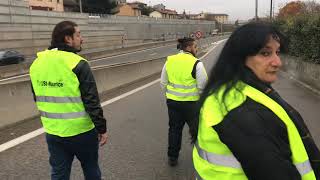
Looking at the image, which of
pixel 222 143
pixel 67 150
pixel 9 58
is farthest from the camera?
pixel 9 58

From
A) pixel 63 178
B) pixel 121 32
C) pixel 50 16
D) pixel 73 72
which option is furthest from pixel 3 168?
pixel 121 32

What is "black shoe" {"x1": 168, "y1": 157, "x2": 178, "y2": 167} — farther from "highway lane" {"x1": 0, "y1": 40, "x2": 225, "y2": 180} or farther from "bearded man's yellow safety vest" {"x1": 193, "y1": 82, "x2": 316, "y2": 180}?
"bearded man's yellow safety vest" {"x1": 193, "y1": 82, "x2": 316, "y2": 180}

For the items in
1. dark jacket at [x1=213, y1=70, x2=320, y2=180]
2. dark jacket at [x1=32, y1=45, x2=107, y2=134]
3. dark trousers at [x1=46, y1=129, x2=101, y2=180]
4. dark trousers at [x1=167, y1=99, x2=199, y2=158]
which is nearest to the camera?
dark jacket at [x1=213, y1=70, x2=320, y2=180]

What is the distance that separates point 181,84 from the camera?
6387mm

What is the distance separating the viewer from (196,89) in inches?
250

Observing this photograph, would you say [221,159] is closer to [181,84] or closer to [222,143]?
[222,143]

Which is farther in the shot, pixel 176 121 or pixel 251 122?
pixel 176 121

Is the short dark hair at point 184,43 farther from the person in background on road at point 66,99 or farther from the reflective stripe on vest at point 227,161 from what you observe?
the reflective stripe on vest at point 227,161

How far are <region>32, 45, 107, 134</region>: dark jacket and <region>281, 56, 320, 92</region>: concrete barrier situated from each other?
1058 centimetres

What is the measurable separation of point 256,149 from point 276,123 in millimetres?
139

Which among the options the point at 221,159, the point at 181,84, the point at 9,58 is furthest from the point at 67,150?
the point at 9,58

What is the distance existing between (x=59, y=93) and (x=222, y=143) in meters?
2.44

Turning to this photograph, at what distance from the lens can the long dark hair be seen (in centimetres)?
216

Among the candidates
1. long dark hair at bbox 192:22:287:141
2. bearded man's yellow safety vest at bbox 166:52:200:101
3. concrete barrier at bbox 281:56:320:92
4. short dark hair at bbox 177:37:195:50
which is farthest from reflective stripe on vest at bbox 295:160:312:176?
concrete barrier at bbox 281:56:320:92
